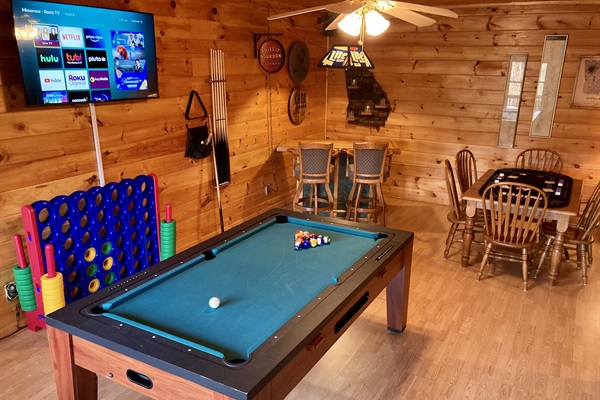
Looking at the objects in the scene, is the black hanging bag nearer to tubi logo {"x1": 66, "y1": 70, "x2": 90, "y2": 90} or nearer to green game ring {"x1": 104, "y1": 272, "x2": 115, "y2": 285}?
tubi logo {"x1": 66, "y1": 70, "x2": 90, "y2": 90}

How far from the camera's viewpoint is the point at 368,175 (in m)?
4.71

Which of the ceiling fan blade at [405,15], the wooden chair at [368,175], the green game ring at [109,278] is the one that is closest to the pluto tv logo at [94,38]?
the green game ring at [109,278]

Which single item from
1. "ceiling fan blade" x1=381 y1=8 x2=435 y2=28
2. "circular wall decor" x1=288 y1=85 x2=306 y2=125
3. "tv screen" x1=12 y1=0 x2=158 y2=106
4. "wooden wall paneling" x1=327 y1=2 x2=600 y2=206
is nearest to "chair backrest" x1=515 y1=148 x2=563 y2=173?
"wooden wall paneling" x1=327 y1=2 x2=600 y2=206

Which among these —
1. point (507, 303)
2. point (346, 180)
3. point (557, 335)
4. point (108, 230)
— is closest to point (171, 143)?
point (108, 230)

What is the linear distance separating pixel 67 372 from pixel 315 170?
309 centimetres

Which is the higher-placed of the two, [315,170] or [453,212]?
[315,170]

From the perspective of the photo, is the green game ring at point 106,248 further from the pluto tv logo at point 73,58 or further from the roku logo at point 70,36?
the roku logo at point 70,36

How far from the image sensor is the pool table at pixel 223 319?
63.7 inches

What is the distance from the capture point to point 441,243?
479cm

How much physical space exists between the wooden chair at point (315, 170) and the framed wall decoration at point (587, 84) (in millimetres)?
2907

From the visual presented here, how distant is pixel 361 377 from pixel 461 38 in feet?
14.8

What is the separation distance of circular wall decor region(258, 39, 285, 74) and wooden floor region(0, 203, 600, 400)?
281 cm

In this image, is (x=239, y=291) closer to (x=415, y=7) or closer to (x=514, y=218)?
(x=415, y=7)

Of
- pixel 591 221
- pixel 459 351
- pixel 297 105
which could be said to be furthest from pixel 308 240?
pixel 297 105
